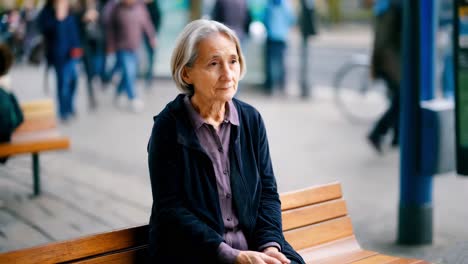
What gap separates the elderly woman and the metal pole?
2211 millimetres

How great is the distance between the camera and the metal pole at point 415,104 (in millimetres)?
4816

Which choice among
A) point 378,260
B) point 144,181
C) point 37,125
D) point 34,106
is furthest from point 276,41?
point 378,260

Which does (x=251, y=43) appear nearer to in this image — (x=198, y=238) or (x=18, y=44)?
(x=18, y=44)

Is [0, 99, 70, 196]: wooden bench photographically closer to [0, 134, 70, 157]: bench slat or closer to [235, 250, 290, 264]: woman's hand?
[0, 134, 70, 157]: bench slat

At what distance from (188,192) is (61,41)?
26.4 ft

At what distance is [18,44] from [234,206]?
18135 mm

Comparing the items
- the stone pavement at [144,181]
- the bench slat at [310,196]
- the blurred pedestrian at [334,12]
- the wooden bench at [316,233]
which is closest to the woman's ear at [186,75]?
the wooden bench at [316,233]

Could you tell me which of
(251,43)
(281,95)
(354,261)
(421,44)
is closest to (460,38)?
(421,44)

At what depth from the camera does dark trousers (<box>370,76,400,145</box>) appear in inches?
318

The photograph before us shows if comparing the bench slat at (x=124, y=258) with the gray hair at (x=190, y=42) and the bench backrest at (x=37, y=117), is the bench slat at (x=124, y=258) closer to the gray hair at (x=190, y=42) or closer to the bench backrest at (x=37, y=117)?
the gray hair at (x=190, y=42)

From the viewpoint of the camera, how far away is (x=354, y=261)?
336 centimetres

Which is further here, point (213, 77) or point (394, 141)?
point (394, 141)

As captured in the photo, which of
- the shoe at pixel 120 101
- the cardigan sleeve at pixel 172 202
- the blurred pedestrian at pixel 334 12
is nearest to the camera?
the cardigan sleeve at pixel 172 202

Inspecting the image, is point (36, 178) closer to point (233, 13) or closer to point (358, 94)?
point (358, 94)
